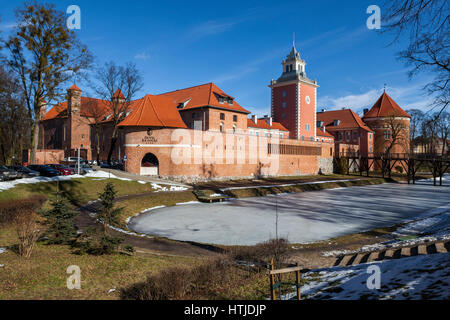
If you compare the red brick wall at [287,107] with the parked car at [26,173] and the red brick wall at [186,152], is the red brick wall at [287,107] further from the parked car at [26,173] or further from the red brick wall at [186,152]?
the parked car at [26,173]

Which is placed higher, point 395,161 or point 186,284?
point 395,161

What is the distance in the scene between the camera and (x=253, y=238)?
14.7 metres

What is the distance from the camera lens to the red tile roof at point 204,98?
4481cm

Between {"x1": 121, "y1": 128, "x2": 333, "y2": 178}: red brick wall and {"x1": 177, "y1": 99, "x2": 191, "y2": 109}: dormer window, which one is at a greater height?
{"x1": 177, "y1": 99, "x2": 191, "y2": 109}: dormer window

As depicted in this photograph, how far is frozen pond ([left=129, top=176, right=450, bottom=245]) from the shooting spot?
15.4 meters

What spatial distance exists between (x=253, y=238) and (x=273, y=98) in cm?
5231

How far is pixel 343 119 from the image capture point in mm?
71375

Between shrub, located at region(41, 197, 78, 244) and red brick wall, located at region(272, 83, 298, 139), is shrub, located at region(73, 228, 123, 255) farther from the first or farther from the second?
red brick wall, located at region(272, 83, 298, 139)

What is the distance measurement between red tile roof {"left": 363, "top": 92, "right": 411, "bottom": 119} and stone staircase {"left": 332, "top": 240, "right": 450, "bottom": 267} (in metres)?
63.9

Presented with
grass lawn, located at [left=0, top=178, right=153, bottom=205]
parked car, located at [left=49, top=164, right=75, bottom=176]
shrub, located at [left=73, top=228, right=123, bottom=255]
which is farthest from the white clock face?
shrub, located at [left=73, top=228, right=123, bottom=255]

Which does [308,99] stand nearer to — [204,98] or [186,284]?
[204,98]

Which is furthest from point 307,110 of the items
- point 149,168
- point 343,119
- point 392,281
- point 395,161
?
point 392,281

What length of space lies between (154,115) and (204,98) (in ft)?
38.1
